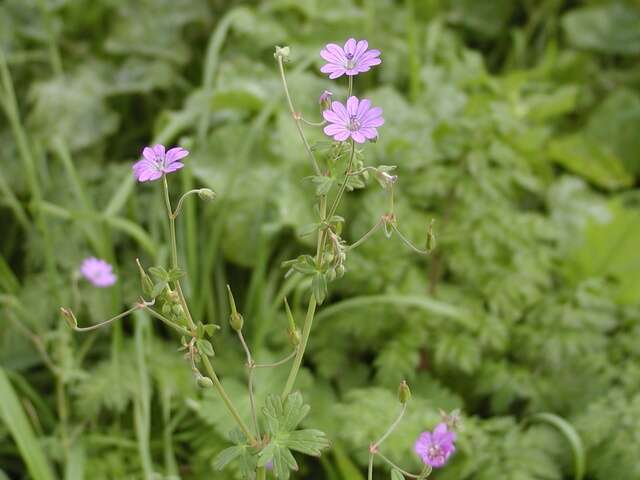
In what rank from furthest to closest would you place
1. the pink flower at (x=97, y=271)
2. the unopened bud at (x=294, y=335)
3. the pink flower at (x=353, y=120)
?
the pink flower at (x=97, y=271), the unopened bud at (x=294, y=335), the pink flower at (x=353, y=120)

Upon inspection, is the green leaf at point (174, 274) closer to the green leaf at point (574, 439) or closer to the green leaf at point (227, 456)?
the green leaf at point (227, 456)

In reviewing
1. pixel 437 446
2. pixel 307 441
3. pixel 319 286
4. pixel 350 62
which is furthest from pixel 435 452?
pixel 350 62

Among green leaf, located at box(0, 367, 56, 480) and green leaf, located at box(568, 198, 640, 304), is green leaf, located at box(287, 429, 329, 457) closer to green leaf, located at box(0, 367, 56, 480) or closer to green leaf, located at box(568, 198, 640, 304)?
green leaf, located at box(0, 367, 56, 480)

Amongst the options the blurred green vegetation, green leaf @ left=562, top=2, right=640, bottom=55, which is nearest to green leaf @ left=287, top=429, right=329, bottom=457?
the blurred green vegetation

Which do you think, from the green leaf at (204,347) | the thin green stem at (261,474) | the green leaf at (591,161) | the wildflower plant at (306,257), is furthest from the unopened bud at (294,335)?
the green leaf at (591,161)

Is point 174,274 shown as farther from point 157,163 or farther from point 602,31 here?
point 602,31

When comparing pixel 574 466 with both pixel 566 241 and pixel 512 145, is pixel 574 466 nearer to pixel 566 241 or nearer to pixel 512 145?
pixel 566 241

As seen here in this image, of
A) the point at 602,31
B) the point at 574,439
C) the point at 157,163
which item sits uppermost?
the point at 157,163
